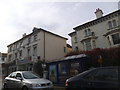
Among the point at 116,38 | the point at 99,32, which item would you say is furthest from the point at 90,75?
the point at 99,32

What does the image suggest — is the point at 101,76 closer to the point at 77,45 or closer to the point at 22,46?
the point at 77,45

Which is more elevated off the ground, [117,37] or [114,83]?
[117,37]

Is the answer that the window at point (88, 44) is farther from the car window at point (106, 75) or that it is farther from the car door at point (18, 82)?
the car window at point (106, 75)

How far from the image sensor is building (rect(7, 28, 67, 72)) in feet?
79.3

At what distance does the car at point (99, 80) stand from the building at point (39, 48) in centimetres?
1781

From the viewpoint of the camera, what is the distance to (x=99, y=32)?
21.2 meters

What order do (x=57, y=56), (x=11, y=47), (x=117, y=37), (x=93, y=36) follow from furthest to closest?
(x=11, y=47), (x=57, y=56), (x=93, y=36), (x=117, y=37)

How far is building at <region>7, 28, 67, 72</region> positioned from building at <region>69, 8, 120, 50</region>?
3.88 meters

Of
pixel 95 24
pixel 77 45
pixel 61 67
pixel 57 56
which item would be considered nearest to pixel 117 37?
pixel 95 24

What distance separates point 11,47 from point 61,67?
86.8ft

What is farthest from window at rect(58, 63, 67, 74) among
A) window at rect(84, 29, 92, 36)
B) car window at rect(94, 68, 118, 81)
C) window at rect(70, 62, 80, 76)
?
window at rect(84, 29, 92, 36)

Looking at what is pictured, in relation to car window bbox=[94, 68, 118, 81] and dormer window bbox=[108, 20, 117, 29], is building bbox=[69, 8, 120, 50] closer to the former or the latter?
dormer window bbox=[108, 20, 117, 29]

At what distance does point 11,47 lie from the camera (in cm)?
3634

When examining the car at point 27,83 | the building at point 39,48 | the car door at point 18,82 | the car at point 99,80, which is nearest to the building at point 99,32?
the building at point 39,48
